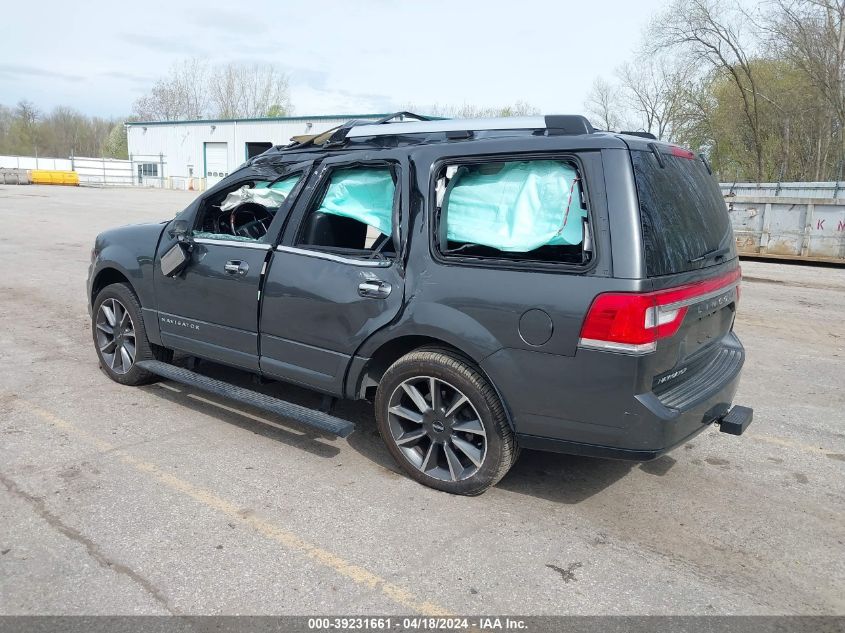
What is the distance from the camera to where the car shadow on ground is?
380 centimetres

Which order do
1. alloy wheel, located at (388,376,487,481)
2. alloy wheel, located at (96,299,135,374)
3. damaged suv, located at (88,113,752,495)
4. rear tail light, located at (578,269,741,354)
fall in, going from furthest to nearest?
alloy wheel, located at (96,299,135,374)
alloy wheel, located at (388,376,487,481)
damaged suv, located at (88,113,752,495)
rear tail light, located at (578,269,741,354)

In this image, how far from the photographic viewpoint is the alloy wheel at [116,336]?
5.26 meters

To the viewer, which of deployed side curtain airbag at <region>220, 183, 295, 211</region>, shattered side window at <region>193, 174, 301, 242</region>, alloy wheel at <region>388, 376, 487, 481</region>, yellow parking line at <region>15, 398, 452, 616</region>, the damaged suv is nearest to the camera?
yellow parking line at <region>15, 398, 452, 616</region>

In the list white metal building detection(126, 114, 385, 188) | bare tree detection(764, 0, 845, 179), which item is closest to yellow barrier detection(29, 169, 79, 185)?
white metal building detection(126, 114, 385, 188)

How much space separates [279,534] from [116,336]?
2.89 meters

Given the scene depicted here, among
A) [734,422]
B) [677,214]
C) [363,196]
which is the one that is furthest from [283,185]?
[734,422]

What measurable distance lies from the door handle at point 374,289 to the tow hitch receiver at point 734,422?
193 centimetres

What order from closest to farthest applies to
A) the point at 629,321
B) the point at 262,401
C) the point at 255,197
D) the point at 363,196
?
1. the point at 629,321
2. the point at 363,196
3. the point at 262,401
4. the point at 255,197

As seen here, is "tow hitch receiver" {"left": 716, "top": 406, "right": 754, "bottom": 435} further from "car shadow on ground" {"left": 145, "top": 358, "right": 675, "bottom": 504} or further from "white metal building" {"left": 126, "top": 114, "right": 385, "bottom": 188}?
"white metal building" {"left": 126, "top": 114, "right": 385, "bottom": 188}

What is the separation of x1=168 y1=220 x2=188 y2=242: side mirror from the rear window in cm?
310

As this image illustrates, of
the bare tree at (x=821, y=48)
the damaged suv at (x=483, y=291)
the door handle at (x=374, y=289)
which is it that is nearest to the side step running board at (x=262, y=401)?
the damaged suv at (x=483, y=291)

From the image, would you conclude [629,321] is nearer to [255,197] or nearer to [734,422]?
[734,422]

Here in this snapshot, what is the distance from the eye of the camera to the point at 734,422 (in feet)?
11.8

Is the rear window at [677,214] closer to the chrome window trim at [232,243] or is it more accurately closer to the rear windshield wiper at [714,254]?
the rear windshield wiper at [714,254]
